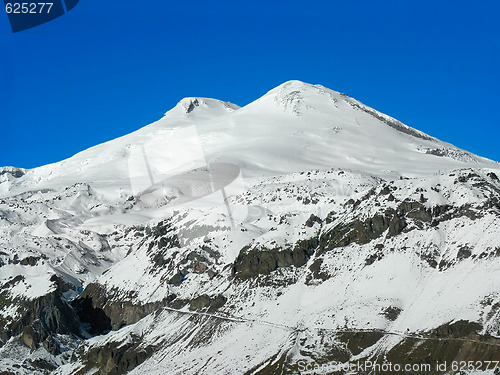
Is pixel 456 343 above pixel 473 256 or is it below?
below

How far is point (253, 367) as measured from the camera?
18662cm

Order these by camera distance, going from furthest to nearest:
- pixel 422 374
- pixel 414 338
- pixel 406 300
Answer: pixel 406 300, pixel 414 338, pixel 422 374

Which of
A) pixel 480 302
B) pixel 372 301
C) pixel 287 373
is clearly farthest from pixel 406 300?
pixel 287 373

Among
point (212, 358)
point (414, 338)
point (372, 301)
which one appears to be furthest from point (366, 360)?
point (212, 358)

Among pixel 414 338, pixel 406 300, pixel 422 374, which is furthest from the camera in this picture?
pixel 406 300

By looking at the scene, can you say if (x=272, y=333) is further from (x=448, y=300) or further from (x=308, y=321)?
(x=448, y=300)

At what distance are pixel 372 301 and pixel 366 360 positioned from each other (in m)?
23.1

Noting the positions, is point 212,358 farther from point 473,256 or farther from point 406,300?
point 473,256

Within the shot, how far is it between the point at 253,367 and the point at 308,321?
62.7ft

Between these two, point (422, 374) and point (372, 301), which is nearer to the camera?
point (422, 374)

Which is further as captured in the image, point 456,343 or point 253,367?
point 253,367

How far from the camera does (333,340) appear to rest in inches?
7387

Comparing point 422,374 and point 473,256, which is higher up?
point 473,256

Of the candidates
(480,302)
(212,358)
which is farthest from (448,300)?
(212,358)
